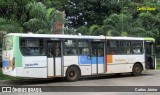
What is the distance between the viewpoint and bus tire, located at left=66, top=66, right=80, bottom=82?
779 inches

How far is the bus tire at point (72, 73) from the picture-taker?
1980 centimetres

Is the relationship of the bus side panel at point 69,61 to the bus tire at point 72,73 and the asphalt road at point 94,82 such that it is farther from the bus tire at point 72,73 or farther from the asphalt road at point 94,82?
the asphalt road at point 94,82

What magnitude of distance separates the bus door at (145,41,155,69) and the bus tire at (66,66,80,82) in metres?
6.08

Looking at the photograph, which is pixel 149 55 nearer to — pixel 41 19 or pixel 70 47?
pixel 70 47

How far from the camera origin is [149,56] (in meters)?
24.3

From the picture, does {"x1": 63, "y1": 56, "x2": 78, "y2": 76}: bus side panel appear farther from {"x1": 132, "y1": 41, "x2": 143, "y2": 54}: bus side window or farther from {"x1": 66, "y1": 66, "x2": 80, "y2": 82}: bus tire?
{"x1": 132, "y1": 41, "x2": 143, "y2": 54}: bus side window

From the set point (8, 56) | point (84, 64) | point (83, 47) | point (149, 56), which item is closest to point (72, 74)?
point (84, 64)

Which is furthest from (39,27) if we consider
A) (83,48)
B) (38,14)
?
(83,48)

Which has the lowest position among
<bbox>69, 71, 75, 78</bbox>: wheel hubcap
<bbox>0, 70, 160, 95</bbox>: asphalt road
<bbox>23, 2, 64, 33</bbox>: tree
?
<bbox>0, 70, 160, 95</bbox>: asphalt road

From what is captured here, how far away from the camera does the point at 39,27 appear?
24.3 metres

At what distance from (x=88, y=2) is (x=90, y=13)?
5.07ft

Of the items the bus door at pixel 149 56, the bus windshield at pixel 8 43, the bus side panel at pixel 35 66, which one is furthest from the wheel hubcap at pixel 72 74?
the bus door at pixel 149 56

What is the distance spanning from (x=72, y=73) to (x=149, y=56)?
6.69 meters

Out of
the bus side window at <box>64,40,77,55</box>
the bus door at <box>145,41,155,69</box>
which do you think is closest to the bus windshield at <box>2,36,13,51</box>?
the bus side window at <box>64,40,77,55</box>
